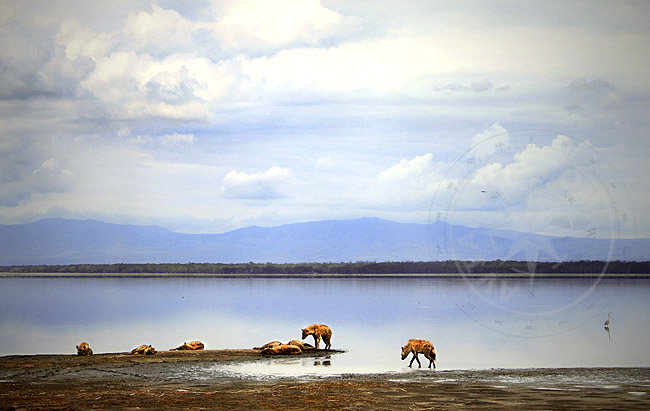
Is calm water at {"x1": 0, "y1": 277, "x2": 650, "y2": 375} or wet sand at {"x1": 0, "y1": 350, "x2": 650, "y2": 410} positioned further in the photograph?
calm water at {"x1": 0, "y1": 277, "x2": 650, "y2": 375}

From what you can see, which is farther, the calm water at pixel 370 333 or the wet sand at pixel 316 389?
the calm water at pixel 370 333

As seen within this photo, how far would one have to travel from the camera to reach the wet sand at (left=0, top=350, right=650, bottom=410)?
20.4 metres

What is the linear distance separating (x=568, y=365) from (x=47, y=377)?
19287 mm

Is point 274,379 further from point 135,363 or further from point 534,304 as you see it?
point 534,304

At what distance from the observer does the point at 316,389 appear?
2312 cm

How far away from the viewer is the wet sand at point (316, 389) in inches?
803

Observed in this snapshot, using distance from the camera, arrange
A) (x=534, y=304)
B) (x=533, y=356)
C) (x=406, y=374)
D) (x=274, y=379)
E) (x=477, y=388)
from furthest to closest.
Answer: (x=534, y=304) < (x=533, y=356) < (x=406, y=374) < (x=274, y=379) < (x=477, y=388)

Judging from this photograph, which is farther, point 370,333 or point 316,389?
point 370,333

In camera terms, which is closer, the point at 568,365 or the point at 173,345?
the point at 568,365

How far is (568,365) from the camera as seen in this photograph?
106ft

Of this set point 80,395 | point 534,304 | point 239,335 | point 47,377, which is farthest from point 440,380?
point 534,304

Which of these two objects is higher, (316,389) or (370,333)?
(370,333)

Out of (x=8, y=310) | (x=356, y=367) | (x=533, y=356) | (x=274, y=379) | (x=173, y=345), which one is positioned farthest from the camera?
(x=8, y=310)

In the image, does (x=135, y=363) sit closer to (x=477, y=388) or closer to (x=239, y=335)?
(x=477, y=388)
